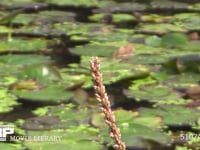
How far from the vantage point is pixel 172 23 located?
361cm

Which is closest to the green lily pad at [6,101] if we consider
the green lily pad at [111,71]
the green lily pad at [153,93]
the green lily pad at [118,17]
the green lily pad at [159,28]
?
the green lily pad at [111,71]

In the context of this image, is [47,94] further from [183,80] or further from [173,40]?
[173,40]

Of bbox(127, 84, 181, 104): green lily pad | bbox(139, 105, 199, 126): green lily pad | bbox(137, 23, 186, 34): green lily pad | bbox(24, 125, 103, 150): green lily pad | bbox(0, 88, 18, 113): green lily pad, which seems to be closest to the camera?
bbox(24, 125, 103, 150): green lily pad

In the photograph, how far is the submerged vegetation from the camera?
1871 millimetres

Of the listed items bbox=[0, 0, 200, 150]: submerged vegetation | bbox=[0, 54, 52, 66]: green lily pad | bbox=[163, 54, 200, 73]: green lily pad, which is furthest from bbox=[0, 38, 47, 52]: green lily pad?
bbox=[163, 54, 200, 73]: green lily pad

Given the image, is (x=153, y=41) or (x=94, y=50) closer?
(x=94, y=50)

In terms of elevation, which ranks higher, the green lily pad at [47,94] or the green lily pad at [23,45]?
the green lily pad at [23,45]

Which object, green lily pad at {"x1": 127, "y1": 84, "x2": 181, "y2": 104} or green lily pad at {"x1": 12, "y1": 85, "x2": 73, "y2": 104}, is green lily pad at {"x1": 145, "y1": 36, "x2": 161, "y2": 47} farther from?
green lily pad at {"x1": 12, "y1": 85, "x2": 73, "y2": 104}

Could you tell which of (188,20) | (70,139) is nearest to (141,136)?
(70,139)

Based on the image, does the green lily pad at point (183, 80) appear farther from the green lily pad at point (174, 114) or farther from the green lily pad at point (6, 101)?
the green lily pad at point (6, 101)

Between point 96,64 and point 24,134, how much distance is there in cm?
129

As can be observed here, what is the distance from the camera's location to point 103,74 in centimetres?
251

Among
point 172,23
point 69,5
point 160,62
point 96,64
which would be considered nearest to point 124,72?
point 160,62

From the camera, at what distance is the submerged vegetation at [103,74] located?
187 centimetres
